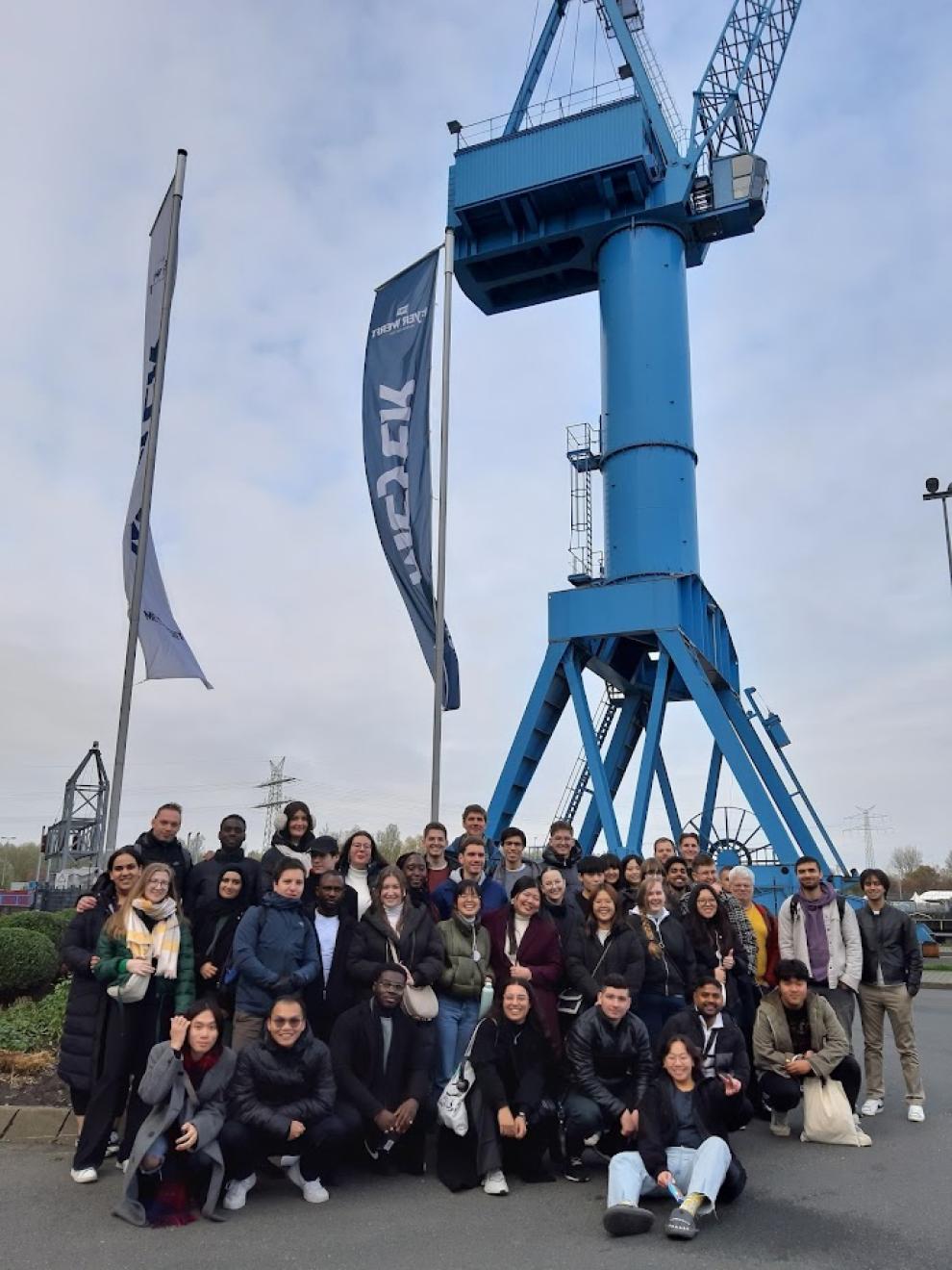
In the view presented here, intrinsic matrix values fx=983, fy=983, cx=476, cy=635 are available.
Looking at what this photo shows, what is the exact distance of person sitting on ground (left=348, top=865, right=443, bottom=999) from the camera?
6582mm

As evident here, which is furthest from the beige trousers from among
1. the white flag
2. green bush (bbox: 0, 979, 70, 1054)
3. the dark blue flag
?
the white flag

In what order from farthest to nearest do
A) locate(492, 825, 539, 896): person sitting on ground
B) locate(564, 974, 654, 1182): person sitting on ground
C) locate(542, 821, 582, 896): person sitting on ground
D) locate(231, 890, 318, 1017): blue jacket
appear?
locate(542, 821, 582, 896): person sitting on ground
locate(492, 825, 539, 896): person sitting on ground
locate(231, 890, 318, 1017): blue jacket
locate(564, 974, 654, 1182): person sitting on ground

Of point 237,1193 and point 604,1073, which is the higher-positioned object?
point 604,1073

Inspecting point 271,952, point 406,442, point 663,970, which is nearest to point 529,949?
point 663,970

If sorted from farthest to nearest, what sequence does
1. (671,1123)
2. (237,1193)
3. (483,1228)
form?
(671,1123)
(237,1193)
(483,1228)

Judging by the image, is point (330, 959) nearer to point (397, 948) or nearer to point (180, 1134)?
point (397, 948)

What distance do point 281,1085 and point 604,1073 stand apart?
6.78ft

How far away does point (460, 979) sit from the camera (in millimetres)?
6789

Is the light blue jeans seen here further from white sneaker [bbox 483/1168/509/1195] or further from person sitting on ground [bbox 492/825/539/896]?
person sitting on ground [bbox 492/825/539/896]

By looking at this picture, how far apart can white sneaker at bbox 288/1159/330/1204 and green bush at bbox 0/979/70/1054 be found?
309cm

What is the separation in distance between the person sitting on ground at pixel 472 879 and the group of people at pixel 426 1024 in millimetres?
24

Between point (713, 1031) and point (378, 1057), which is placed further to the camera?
point (713, 1031)

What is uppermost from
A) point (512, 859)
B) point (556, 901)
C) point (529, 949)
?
point (512, 859)

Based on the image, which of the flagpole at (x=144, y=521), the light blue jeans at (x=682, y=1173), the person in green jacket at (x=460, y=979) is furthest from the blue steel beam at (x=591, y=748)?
the light blue jeans at (x=682, y=1173)
